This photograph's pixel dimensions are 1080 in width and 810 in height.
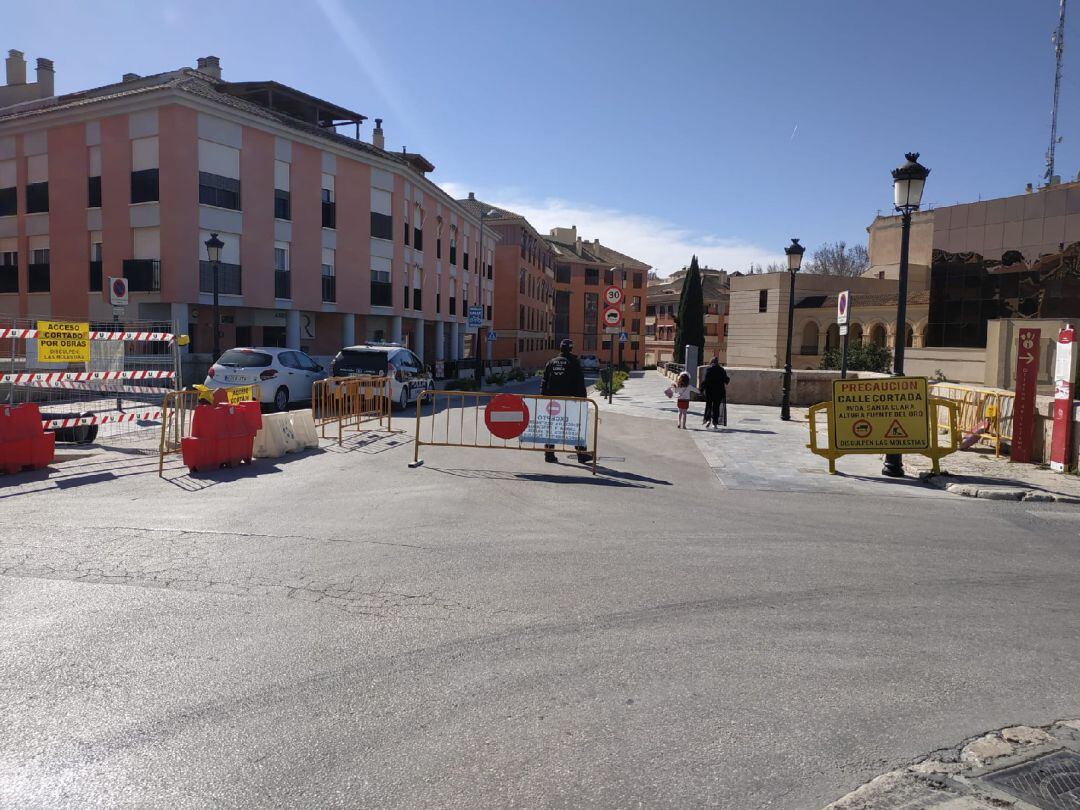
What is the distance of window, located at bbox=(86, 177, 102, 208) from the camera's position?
2594 centimetres

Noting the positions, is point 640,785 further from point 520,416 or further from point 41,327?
point 41,327

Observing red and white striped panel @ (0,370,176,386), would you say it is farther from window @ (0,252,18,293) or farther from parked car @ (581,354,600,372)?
parked car @ (581,354,600,372)

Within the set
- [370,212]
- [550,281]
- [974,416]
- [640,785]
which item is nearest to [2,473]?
[640,785]

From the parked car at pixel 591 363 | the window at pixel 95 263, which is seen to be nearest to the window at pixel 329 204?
the window at pixel 95 263

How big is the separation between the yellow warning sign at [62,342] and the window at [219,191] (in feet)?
48.5

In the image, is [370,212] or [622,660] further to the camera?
[370,212]

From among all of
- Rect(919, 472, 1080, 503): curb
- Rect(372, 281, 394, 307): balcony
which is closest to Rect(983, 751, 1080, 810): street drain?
Rect(919, 472, 1080, 503): curb

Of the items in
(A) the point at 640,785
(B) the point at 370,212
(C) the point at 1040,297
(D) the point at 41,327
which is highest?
(B) the point at 370,212

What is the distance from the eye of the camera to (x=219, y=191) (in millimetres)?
25672

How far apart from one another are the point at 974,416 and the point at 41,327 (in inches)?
652

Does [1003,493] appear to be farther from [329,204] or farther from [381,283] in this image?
[381,283]

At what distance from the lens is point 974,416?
1361 centimetres

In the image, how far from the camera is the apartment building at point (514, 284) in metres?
58.9

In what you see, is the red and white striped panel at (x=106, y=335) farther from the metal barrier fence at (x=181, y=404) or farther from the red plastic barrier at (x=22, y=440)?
the metal barrier fence at (x=181, y=404)
